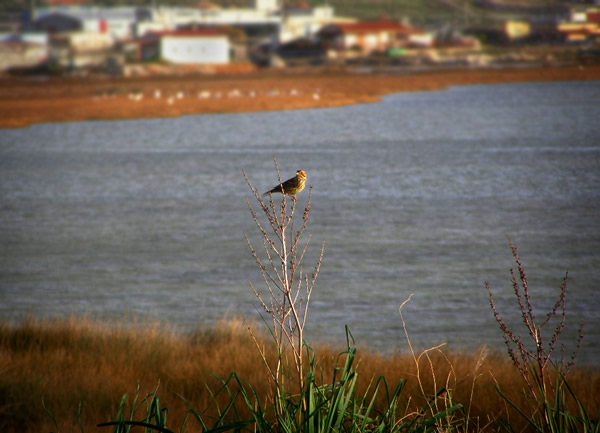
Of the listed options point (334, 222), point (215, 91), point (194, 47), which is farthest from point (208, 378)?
point (194, 47)

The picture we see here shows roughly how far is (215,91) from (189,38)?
2448 centimetres

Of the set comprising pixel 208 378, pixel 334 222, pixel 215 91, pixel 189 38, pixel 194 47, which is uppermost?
pixel 208 378

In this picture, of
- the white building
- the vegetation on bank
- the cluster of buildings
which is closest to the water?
the vegetation on bank

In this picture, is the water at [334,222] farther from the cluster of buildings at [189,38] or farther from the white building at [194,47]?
the white building at [194,47]

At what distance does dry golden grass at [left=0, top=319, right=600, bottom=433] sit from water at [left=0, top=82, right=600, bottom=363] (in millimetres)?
1572

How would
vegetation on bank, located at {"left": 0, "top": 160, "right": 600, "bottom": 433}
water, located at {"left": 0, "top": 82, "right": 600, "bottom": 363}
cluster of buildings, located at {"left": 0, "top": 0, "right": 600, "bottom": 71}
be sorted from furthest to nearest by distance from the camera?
cluster of buildings, located at {"left": 0, "top": 0, "right": 600, "bottom": 71}, water, located at {"left": 0, "top": 82, "right": 600, "bottom": 363}, vegetation on bank, located at {"left": 0, "top": 160, "right": 600, "bottom": 433}

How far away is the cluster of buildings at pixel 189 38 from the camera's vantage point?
9194cm

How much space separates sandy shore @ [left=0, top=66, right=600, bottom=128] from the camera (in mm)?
54656

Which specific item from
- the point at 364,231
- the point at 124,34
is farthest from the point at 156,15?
the point at 364,231

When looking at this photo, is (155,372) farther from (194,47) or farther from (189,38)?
(189,38)

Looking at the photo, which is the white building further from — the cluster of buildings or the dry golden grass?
the dry golden grass

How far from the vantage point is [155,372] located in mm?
7523

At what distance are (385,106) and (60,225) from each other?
142 ft

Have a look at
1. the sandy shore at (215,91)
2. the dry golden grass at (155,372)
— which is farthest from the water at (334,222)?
the sandy shore at (215,91)
